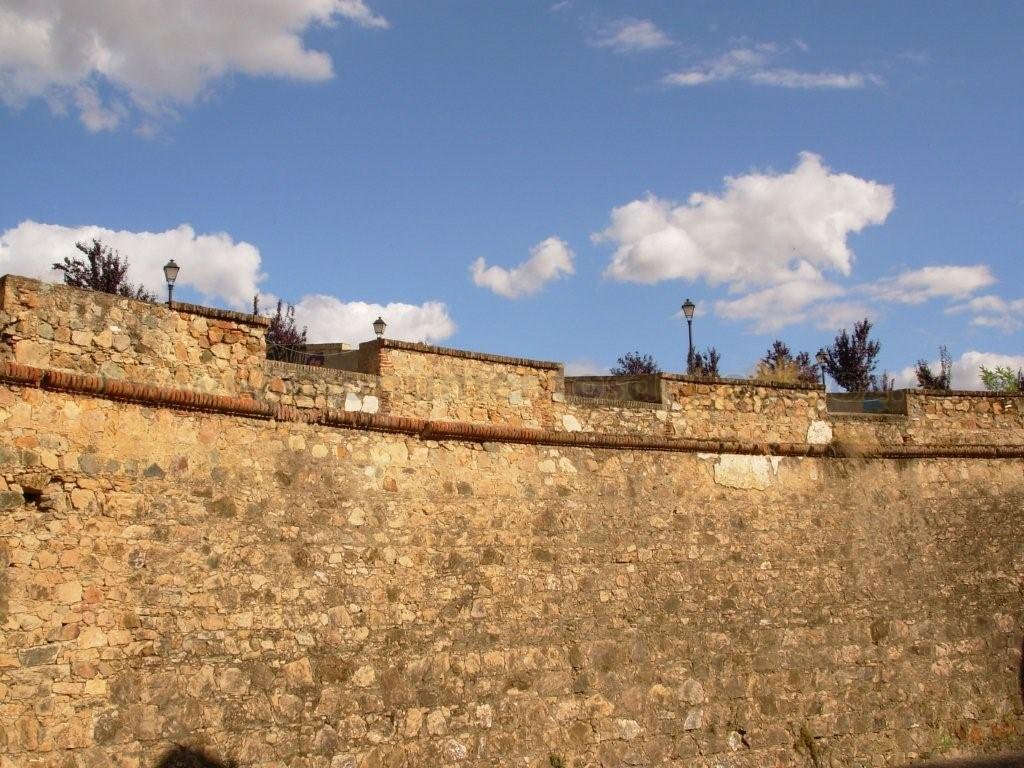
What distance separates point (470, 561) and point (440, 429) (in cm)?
118

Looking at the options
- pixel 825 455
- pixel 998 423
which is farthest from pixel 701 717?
pixel 998 423

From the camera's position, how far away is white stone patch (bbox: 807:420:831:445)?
11.5 metres

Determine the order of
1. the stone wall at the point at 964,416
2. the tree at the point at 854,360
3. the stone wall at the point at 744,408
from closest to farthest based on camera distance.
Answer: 1. the stone wall at the point at 744,408
2. the stone wall at the point at 964,416
3. the tree at the point at 854,360

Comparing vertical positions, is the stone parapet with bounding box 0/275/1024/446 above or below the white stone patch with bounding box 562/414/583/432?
above

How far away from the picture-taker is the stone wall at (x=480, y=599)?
6.86m

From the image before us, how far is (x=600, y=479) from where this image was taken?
996cm

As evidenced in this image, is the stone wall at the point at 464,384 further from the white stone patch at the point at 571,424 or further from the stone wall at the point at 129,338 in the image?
the stone wall at the point at 129,338

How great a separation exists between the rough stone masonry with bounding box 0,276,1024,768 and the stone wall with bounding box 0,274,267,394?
19mm

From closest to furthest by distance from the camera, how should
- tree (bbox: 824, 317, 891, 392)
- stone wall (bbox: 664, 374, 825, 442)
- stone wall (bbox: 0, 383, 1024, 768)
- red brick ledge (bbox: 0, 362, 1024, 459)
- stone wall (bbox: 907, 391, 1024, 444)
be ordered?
stone wall (bbox: 0, 383, 1024, 768)
red brick ledge (bbox: 0, 362, 1024, 459)
stone wall (bbox: 664, 374, 825, 442)
stone wall (bbox: 907, 391, 1024, 444)
tree (bbox: 824, 317, 891, 392)

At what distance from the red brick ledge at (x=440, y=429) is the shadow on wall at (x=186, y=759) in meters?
2.41

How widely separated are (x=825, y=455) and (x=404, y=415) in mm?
5218

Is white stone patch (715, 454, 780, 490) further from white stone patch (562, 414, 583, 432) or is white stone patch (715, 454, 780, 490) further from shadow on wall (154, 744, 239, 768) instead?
shadow on wall (154, 744, 239, 768)

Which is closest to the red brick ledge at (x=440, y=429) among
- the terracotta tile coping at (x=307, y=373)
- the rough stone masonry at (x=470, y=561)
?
the rough stone masonry at (x=470, y=561)

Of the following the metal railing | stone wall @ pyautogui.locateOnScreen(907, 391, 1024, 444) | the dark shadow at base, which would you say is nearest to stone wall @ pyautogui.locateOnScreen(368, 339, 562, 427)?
the metal railing
